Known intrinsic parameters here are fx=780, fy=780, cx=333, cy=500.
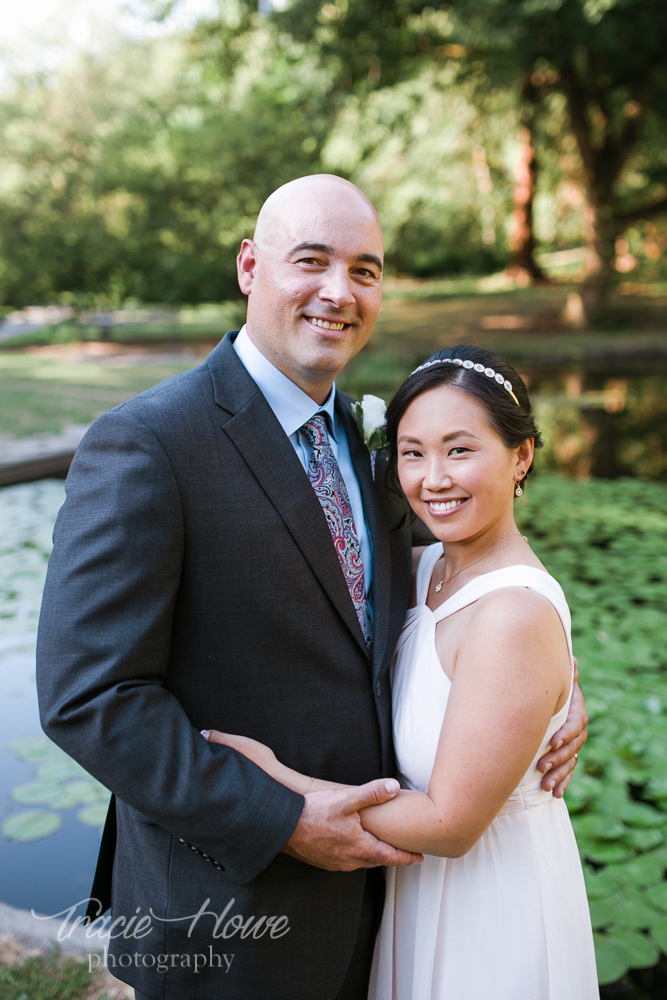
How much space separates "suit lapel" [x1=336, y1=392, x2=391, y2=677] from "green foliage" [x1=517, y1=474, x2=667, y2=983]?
988 mm

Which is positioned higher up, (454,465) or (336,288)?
(336,288)

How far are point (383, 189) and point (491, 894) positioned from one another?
24.4m

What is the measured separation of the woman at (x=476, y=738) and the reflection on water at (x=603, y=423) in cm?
647

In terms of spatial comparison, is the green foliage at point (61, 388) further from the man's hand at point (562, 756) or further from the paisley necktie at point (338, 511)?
the man's hand at point (562, 756)

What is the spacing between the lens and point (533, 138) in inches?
808

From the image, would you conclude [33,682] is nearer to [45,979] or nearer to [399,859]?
[45,979]

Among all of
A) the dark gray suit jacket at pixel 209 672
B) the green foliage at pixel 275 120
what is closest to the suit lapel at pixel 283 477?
the dark gray suit jacket at pixel 209 672

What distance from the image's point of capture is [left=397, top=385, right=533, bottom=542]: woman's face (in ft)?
5.20

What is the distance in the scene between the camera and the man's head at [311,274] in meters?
1.60

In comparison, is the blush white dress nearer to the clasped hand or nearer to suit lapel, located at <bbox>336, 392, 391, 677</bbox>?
suit lapel, located at <bbox>336, 392, 391, 677</bbox>

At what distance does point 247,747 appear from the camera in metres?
1.42

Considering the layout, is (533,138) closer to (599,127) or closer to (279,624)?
(599,127)

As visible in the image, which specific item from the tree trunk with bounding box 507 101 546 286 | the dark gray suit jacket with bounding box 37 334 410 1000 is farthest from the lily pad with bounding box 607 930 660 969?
the tree trunk with bounding box 507 101 546 286

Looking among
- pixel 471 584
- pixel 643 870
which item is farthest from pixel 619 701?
pixel 471 584
